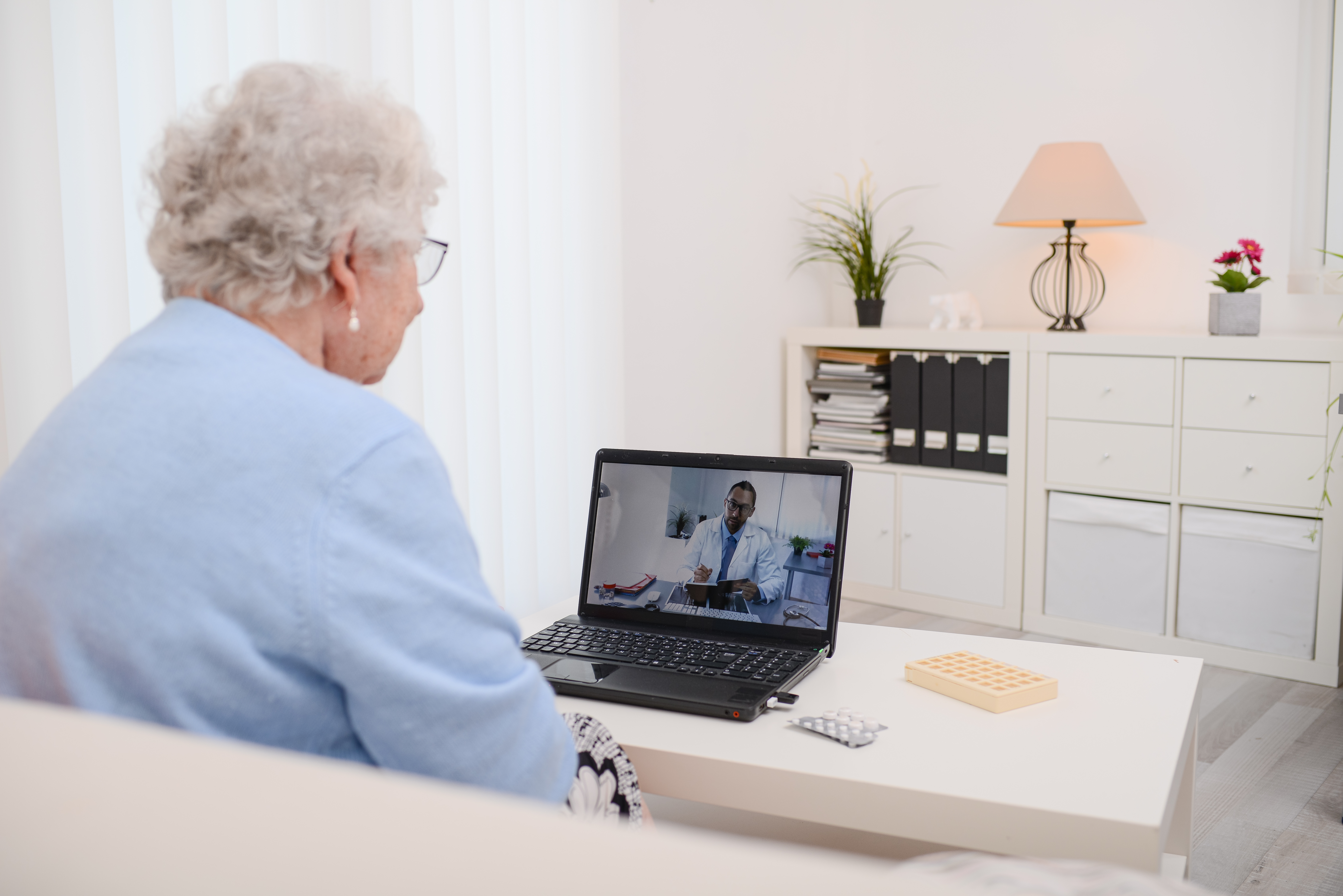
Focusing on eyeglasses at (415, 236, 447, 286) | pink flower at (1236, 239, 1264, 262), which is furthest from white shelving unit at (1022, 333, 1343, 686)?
eyeglasses at (415, 236, 447, 286)

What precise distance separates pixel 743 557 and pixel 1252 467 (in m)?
2.11

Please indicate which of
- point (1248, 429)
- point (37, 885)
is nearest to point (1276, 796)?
point (1248, 429)

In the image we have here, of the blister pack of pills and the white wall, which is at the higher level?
the white wall

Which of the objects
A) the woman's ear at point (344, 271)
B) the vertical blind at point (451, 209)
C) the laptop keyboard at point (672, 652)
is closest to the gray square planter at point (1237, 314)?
the vertical blind at point (451, 209)

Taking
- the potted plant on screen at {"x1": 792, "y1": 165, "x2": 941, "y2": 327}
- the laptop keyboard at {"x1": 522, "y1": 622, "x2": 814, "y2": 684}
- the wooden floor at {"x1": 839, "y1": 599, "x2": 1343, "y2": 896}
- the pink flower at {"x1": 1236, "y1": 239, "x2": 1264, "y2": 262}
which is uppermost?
the potted plant on screen at {"x1": 792, "y1": 165, "x2": 941, "y2": 327}

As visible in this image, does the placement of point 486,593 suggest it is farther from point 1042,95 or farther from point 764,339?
point 1042,95

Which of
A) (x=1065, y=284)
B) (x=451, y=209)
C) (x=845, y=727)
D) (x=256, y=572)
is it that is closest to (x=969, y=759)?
(x=845, y=727)

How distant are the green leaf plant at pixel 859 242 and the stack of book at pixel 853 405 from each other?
25 cm

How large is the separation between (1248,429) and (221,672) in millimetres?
2876

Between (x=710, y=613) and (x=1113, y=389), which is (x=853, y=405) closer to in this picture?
(x=1113, y=389)

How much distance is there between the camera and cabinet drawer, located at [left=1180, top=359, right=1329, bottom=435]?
9.14ft

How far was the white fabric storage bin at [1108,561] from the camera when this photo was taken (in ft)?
10.2

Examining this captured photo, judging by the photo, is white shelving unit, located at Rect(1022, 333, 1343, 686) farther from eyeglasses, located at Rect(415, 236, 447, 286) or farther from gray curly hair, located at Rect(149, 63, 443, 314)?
gray curly hair, located at Rect(149, 63, 443, 314)

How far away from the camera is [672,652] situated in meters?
1.35
